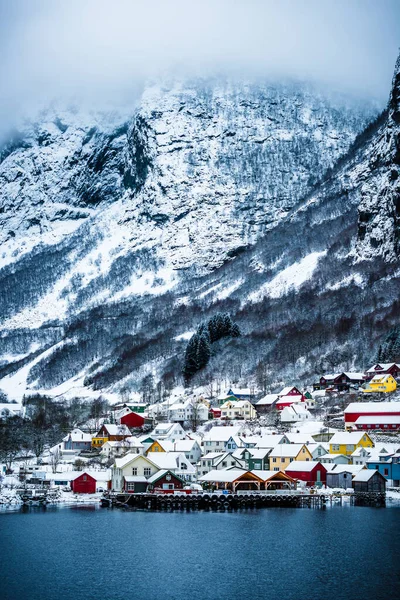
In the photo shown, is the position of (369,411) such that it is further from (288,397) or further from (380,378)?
(288,397)

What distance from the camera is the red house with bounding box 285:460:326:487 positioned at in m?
107

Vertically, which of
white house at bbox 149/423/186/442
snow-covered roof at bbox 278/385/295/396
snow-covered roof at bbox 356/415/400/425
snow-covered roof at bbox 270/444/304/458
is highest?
snow-covered roof at bbox 278/385/295/396

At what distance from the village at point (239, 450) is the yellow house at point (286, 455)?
0.43ft

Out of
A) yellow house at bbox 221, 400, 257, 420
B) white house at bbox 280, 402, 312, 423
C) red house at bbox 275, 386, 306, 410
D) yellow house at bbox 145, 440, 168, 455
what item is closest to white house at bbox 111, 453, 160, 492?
yellow house at bbox 145, 440, 168, 455

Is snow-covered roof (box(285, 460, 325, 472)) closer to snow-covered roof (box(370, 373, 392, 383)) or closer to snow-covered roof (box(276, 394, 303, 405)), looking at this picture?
snow-covered roof (box(276, 394, 303, 405))

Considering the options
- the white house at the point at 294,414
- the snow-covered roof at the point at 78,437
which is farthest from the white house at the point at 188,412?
the white house at the point at 294,414

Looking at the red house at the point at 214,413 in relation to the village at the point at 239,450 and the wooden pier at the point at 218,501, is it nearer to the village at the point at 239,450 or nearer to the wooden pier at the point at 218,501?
the village at the point at 239,450

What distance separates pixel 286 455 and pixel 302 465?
4.16 m

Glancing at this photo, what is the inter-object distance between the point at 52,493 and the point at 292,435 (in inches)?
1440

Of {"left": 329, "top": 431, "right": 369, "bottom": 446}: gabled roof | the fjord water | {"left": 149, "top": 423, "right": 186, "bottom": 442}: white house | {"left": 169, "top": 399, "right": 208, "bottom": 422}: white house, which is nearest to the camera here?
the fjord water

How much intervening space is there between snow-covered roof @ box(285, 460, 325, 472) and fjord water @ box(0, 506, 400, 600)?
1882 centimetres

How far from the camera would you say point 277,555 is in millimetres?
65750

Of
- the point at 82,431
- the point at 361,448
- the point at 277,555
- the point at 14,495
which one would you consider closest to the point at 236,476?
the point at 361,448

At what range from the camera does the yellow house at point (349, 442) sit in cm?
11450
